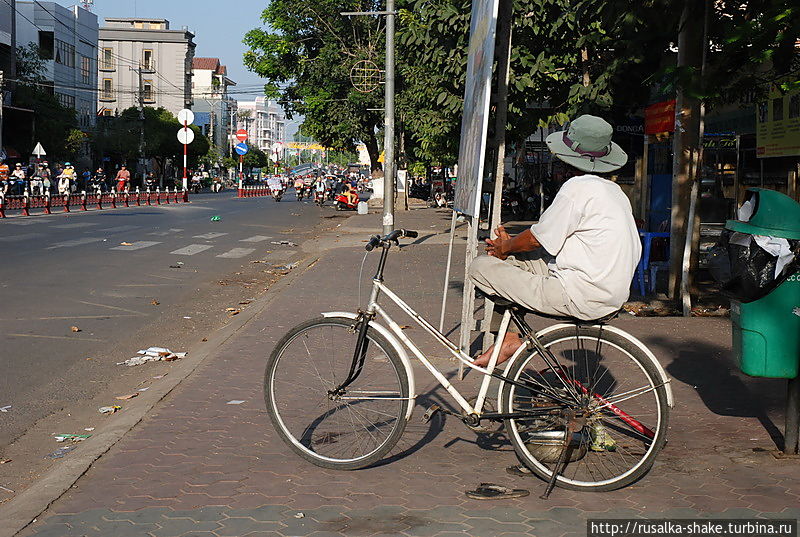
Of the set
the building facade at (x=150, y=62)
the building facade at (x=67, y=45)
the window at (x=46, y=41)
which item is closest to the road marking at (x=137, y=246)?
the building facade at (x=67, y=45)

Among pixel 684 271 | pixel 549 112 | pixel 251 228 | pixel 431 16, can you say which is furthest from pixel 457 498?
pixel 251 228

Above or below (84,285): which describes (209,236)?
above

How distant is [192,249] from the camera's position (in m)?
20.7

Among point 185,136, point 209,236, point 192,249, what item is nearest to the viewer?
point 192,249

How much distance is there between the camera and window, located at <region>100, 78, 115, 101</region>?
107438mm

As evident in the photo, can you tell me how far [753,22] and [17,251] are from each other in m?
14.6

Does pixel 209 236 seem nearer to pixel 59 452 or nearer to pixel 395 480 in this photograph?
pixel 59 452

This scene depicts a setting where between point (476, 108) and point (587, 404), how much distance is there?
250 centimetres

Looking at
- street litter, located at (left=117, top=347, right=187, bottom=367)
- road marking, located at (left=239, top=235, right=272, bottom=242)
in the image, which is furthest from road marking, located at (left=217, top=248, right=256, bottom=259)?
street litter, located at (left=117, top=347, right=187, bottom=367)

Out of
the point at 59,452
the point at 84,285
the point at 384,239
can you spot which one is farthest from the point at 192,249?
the point at 384,239

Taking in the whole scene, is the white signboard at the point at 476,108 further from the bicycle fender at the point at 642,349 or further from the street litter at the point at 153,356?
the street litter at the point at 153,356

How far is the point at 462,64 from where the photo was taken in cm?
1381

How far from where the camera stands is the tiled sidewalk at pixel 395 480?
4.40 metres

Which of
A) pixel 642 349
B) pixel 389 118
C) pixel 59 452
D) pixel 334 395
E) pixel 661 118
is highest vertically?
pixel 389 118
